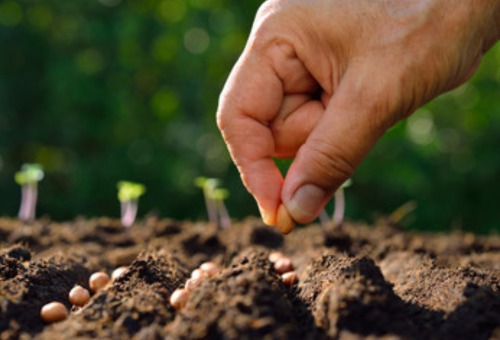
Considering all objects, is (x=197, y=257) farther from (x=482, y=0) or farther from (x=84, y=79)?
(x=84, y=79)

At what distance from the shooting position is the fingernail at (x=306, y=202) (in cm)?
190

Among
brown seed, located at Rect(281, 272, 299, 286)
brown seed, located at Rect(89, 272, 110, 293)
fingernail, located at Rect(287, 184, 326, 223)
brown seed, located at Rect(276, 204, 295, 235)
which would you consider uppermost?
fingernail, located at Rect(287, 184, 326, 223)

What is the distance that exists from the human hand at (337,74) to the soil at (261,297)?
0.88 feet

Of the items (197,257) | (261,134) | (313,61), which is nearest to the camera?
(313,61)

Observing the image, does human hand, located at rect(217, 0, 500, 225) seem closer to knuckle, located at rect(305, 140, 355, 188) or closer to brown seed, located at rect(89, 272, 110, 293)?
knuckle, located at rect(305, 140, 355, 188)

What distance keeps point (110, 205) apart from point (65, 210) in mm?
398

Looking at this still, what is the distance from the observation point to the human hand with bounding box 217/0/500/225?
70.4 inches

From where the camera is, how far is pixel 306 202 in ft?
6.26

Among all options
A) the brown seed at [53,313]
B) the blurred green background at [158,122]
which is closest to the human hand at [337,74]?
the brown seed at [53,313]

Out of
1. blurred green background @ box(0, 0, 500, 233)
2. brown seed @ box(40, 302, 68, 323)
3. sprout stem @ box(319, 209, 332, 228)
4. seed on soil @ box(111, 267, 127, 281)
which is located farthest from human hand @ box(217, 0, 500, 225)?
blurred green background @ box(0, 0, 500, 233)

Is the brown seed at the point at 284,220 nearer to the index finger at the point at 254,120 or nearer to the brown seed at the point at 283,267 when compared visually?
the index finger at the point at 254,120

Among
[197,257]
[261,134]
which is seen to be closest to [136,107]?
[197,257]

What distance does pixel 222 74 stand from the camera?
19.5 feet

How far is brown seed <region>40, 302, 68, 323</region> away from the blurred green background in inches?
160
